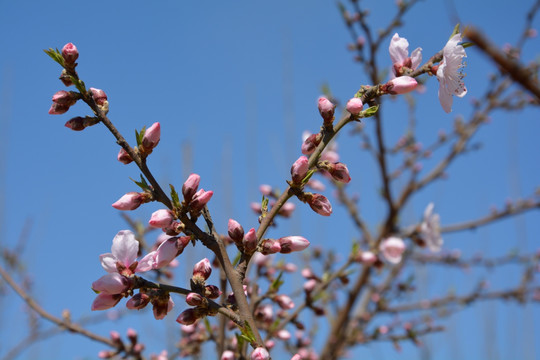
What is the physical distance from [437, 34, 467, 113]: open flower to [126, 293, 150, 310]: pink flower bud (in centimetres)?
81

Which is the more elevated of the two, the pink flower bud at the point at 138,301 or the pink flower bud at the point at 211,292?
the pink flower bud at the point at 211,292

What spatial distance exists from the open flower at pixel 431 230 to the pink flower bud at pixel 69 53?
6.57 ft

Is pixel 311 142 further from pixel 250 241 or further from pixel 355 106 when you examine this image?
pixel 250 241

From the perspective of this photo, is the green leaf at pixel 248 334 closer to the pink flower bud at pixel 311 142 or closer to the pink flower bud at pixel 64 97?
the pink flower bud at pixel 311 142

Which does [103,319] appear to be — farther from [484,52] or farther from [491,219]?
[484,52]

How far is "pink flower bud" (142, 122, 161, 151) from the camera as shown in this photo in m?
0.96

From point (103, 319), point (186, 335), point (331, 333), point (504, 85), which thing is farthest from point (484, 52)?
point (504, 85)

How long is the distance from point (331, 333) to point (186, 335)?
4.74ft

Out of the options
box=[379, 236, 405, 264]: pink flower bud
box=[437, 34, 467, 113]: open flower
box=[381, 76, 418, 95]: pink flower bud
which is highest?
box=[379, 236, 405, 264]: pink flower bud

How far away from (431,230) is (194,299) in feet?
6.29

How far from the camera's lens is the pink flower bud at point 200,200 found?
2.95ft

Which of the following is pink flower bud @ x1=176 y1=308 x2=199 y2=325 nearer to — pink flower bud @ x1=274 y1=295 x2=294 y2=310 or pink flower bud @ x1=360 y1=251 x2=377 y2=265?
pink flower bud @ x1=274 y1=295 x2=294 y2=310

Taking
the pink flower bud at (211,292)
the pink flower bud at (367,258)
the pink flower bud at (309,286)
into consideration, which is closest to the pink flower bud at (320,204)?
the pink flower bud at (211,292)

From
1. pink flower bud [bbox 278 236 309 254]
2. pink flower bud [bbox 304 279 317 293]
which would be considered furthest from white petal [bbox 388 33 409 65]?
pink flower bud [bbox 304 279 317 293]
